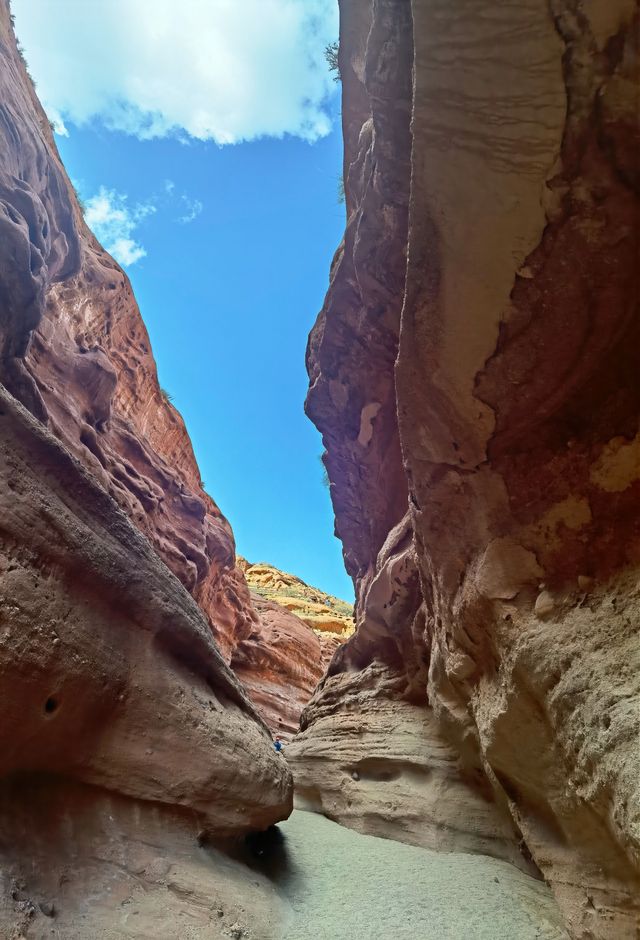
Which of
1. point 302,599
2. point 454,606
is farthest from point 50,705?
point 302,599

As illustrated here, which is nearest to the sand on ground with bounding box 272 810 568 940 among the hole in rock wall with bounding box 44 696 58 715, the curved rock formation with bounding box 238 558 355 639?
the hole in rock wall with bounding box 44 696 58 715

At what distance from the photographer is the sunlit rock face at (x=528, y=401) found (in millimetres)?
2441

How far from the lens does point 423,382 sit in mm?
3678

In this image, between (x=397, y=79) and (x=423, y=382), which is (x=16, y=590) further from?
(x=397, y=79)

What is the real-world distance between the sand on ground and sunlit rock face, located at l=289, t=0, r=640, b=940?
0.34 m

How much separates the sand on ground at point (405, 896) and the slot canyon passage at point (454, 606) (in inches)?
1.1

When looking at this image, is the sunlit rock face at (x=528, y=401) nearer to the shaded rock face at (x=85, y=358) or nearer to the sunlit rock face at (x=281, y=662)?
the shaded rock face at (x=85, y=358)

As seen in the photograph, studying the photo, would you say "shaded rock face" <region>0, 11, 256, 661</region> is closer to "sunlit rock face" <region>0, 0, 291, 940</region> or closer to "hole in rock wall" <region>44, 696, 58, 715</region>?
"sunlit rock face" <region>0, 0, 291, 940</region>

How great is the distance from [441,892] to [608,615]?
9.15ft

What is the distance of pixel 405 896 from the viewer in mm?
3730

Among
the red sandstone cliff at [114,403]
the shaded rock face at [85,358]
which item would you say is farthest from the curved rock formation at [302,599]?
the shaded rock face at [85,358]

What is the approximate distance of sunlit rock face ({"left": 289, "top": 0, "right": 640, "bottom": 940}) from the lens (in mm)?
2441

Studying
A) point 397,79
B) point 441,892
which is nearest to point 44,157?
point 397,79

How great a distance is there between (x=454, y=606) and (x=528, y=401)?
196 cm
